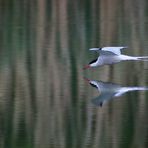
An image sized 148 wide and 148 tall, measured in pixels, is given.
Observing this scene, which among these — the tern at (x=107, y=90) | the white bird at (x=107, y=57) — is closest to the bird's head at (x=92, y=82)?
the tern at (x=107, y=90)

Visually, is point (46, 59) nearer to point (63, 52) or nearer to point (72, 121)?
point (63, 52)

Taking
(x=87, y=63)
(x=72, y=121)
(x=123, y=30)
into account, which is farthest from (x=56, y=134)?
(x=123, y=30)

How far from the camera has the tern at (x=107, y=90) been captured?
1949 mm

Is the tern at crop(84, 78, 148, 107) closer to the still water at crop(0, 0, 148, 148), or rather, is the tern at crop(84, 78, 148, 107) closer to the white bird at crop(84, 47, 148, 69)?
the still water at crop(0, 0, 148, 148)

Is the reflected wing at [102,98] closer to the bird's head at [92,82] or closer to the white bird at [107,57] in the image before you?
the bird's head at [92,82]

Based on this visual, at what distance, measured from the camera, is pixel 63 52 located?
8.61ft

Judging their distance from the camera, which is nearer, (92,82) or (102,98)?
(102,98)

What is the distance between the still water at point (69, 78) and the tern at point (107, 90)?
11 mm

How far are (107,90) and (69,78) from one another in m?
0.24

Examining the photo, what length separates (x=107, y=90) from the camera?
2.01 metres

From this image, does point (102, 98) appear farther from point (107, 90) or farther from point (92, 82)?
point (92, 82)

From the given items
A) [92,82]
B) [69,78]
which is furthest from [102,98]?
[69,78]

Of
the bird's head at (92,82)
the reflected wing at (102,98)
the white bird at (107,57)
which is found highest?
the white bird at (107,57)

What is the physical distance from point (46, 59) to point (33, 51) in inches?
8.0
